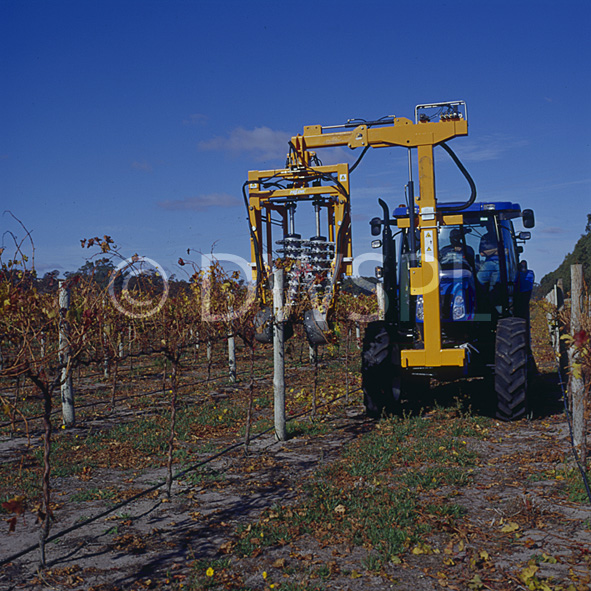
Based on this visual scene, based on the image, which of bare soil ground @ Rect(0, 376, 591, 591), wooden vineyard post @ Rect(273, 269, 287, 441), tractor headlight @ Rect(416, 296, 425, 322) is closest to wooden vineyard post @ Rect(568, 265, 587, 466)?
bare soil ground @ Rect(0, 376, 591, 591)

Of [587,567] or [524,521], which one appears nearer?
[587,567]

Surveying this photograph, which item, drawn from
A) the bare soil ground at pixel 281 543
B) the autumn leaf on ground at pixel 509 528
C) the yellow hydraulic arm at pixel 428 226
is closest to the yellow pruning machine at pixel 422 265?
the yellow hydraulic arm at pixel 428 226

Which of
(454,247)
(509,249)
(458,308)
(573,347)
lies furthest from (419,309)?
(573,347)

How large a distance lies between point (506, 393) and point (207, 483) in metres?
4.24

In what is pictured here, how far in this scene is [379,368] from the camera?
869 cm

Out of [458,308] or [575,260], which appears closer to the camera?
[458,308]

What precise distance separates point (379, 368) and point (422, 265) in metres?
1.76

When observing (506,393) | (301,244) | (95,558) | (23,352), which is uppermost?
(301,244)

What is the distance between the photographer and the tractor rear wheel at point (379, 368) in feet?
28.5

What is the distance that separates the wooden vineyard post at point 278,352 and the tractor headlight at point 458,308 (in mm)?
2583

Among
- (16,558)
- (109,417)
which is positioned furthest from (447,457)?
(109,417)

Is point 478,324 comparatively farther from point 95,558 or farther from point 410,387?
point 95,558

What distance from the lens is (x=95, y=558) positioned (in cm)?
456

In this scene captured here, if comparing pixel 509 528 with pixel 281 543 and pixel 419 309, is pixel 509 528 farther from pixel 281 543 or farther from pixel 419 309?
pixel 419 309
